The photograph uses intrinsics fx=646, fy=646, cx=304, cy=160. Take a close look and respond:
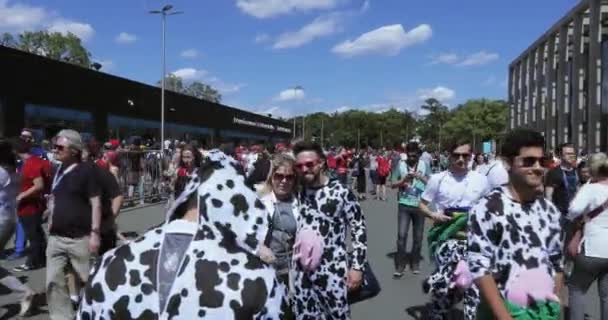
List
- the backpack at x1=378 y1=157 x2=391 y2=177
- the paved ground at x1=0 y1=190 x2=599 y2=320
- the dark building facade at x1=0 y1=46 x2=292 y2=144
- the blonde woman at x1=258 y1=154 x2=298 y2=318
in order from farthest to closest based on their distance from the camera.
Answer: the dark building facade at x1=0 y1=46 x2=292 y2=144 < the backpack at x1=378 y1=157 x2=391 y2=177 < the paved ground at x1=0 y1=190 x2=599 y2=320 < the blonde woman at x1=258 y1=154 x2=298 y2=318

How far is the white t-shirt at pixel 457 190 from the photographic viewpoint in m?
5.75

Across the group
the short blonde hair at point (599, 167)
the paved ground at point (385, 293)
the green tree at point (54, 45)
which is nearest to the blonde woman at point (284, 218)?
the paved ground at point (385, 293)

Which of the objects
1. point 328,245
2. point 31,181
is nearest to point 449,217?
point 328,245

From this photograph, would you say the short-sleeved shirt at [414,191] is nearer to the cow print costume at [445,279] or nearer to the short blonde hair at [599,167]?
the cow print costume at [445,279]

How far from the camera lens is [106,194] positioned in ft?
18.7

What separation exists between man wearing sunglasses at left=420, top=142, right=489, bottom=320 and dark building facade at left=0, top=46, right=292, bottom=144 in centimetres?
1167

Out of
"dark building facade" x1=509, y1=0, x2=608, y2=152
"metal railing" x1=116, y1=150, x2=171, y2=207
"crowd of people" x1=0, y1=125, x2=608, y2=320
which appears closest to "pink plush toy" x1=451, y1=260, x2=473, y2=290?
"crowd of people" x1=0, y1=125, x2=608, y2=320

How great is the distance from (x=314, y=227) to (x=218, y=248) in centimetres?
207

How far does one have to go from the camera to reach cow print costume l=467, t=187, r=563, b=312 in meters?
2.94

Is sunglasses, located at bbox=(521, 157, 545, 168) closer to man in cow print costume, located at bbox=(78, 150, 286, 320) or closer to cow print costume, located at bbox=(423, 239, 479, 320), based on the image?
man in cow print costume, located at bbox=(78, 150, 286, 320)

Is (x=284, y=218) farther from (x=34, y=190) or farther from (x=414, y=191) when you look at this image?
(x=34, y=190)

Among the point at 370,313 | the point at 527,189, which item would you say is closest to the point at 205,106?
the point at 370,313

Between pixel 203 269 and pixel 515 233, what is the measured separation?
154cm

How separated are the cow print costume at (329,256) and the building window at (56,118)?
64.4 feet
